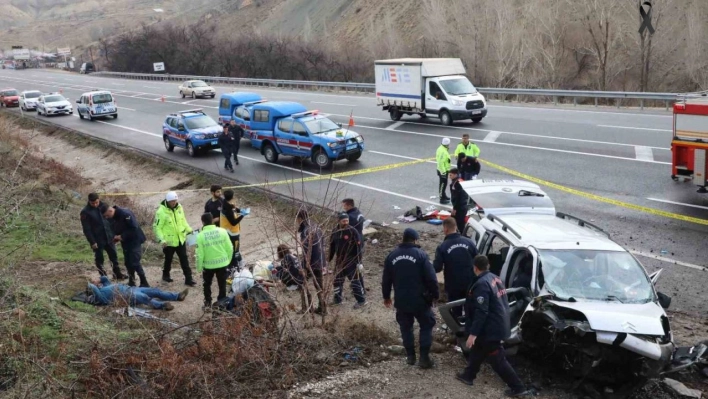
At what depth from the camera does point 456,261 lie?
27.8 ft

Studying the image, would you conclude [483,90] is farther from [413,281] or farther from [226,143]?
[413,281]

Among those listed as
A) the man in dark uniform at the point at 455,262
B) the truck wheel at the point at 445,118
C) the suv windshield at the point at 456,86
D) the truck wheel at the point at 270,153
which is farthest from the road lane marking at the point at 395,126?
the man in dark uniform at the point at 455,262

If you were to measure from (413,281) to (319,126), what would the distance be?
49.5 ft

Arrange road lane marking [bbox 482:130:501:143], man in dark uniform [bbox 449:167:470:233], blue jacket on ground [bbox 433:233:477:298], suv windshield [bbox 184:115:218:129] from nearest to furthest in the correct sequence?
blue jacket on ground [bbox 433:233:477:298] → man in dark uniform [bbox 449:167:470:233] → road lane marking [bbox 482:130:501:143] → suv windshield [bbox 184:115:218:129]

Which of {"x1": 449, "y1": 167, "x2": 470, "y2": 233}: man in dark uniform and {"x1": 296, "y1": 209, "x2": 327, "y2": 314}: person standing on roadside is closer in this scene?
{"x1": 296, "y1": 209, "x2": 327, "y2": 314}: person standing on roadside

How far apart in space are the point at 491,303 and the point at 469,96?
836 inches

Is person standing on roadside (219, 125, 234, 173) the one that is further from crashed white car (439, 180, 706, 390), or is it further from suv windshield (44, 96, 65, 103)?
suv windshield (44, 96, 65, 103)

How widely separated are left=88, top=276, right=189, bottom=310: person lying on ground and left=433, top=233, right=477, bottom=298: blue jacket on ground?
166 inches

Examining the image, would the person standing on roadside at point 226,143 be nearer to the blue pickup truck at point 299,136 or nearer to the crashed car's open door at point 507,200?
the blue pickup truck at point 299,136

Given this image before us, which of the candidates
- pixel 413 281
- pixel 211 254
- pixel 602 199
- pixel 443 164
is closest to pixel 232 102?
pixel 443 164

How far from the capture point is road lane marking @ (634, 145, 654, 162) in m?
19.8

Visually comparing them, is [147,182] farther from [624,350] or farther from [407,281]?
[624,350]

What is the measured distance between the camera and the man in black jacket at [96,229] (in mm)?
11430

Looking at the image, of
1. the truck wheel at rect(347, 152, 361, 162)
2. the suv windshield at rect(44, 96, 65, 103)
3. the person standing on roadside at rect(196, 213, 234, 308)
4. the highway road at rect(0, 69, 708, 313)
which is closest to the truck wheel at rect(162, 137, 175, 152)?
the highway road at rect(0, 69, 708, 313)
